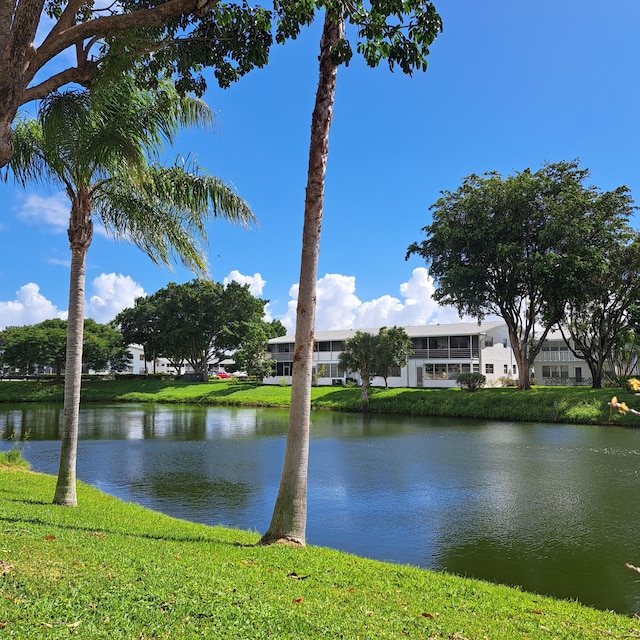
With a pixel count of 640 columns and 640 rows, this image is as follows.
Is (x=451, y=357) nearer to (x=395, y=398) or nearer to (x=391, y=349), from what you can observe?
(x=395, y=398)

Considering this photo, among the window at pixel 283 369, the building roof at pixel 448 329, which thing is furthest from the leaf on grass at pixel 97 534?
the window at pixel 283 369

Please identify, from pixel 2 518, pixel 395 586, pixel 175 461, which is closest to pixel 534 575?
pixel 395 586

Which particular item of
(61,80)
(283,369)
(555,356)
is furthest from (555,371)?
(61,80)

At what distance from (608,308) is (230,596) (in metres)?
43.1

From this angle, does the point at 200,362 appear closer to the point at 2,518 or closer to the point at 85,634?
the point at 2,518

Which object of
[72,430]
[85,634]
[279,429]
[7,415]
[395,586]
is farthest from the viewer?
[7,415]

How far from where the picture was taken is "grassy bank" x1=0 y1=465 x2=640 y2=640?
15.3 feet

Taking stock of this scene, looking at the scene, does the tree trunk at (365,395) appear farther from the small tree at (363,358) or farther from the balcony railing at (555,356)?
the balcony railing at (555,356)

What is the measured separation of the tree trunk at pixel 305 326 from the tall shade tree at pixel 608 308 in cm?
3212

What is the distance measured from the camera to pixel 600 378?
41.9m

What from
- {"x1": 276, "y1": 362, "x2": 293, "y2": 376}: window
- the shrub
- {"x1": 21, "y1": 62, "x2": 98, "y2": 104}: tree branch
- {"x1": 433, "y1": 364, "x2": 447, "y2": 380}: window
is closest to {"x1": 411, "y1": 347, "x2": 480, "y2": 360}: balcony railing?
{"x1": 433, "y1": 364, "x2": 447, "y2": 380}: window

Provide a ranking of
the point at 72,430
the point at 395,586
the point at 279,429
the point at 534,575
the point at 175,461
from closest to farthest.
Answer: the point at 395,586, the point at 534,575, the point at 72,430, the point at 175,461, the point at 279,429

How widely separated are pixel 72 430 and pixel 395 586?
6.86m

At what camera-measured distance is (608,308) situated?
42.3 m
